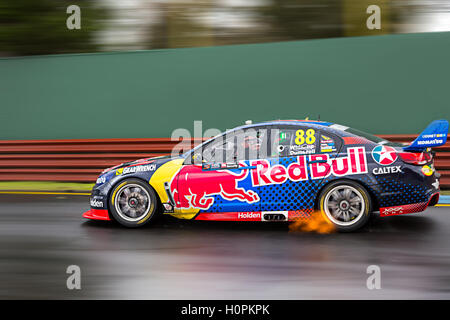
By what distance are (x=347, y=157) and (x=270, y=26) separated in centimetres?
618

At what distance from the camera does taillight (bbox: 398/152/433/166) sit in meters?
6.17

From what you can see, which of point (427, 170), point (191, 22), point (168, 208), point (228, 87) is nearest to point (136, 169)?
point (168, 208)

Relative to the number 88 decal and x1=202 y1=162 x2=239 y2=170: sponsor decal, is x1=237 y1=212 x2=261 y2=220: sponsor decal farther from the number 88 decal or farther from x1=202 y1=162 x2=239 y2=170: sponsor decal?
the number 88 decal

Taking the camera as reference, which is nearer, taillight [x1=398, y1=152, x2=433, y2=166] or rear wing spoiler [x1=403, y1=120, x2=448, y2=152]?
rear wing spoiler [x1=403, y1=120, x2=448, y2=152]

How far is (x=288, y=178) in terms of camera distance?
633cm

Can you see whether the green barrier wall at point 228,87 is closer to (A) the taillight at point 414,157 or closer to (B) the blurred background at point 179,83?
(B) the blurred background at point 179,83

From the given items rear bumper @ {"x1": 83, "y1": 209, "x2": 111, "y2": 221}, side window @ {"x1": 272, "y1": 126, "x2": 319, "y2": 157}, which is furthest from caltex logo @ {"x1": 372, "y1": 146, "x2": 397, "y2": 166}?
rear bumper @ {"x1": 83, "y1": 209, "x2": 111, "y2": 221}

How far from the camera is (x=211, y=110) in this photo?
1148 cm

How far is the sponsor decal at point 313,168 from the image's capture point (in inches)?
246

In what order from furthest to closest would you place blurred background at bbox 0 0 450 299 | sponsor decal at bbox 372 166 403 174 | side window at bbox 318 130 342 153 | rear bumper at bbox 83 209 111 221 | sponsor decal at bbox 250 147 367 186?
blurred background at bbox 0 0 450 299 < rear bumper at bbox 83 209 111 221 < side window at bbox 318 130 342 153 < sponsor decal at bbox 250 147 367 186 < sponsor decal at bbox 372 166 403 174

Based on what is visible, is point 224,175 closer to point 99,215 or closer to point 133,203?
point 133,203

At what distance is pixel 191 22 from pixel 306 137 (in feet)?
21.8

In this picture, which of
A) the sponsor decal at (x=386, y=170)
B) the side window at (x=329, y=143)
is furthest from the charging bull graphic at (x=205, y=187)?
the sponsor decal at (x=386, y=170)
